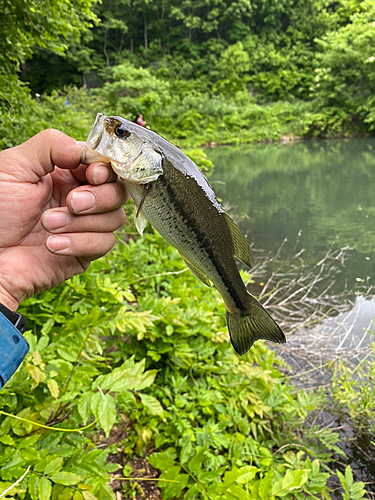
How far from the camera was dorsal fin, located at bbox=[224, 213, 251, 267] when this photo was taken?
4.09ft

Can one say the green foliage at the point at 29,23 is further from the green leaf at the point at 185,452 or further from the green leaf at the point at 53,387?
the green leaf at the point at 185,452

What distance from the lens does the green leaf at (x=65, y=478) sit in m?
1.37

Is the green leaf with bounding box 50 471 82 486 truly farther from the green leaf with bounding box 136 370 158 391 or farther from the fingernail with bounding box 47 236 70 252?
the fingernail with bounding box 47 236 70 252

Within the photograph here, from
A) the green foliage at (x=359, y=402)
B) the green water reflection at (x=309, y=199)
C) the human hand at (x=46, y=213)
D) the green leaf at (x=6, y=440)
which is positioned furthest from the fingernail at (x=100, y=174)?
the green water reflection at (x=309, y=199)

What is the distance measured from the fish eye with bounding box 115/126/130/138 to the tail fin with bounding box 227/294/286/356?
736 mm

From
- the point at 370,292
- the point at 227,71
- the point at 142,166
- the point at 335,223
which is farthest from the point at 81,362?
the point at 227,71

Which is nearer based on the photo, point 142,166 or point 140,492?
point 142,166

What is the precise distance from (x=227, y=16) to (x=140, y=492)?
3955cm

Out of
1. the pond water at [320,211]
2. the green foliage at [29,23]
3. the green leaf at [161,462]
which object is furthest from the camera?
the pond water at [320,211]

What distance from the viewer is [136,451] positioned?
234cm

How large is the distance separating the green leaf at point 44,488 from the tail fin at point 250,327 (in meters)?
0.93

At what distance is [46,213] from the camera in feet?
4.35

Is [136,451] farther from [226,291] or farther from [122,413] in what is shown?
[226,291]

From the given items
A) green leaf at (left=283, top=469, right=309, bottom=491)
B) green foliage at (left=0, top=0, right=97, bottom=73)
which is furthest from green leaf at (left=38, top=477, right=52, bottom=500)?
green foliage at (left=0, top=0, right=97, bottom=73)
